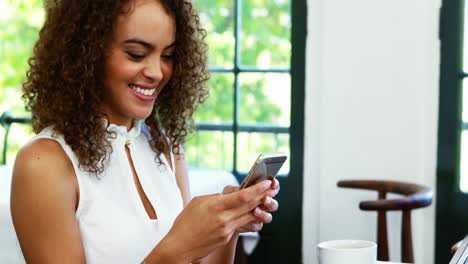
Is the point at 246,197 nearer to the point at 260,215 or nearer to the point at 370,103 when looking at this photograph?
the point at 260,215

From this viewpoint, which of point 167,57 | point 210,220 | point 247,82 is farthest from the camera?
point 247,82

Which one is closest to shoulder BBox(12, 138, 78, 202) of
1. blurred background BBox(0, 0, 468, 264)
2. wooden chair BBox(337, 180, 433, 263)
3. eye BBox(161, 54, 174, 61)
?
eye BBox(161, 54, 174, 61)

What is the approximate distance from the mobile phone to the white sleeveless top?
31cm

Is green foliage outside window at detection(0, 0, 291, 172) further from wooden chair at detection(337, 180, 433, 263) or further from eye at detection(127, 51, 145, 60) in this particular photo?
eye at detection(127, 51, 145, 60)

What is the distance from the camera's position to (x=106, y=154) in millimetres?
1612

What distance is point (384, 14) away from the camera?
298cm

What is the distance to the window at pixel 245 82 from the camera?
3260mm

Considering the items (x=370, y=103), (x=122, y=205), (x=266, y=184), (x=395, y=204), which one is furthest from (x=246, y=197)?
(x=370, y=103)

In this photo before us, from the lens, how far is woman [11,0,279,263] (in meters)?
1.42

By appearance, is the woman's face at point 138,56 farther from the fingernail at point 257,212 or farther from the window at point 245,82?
the window at point 245,82

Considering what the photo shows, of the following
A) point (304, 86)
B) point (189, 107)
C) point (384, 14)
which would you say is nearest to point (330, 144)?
point (304, 86)

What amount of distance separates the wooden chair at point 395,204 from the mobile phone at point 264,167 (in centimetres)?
120

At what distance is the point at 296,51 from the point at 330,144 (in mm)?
396

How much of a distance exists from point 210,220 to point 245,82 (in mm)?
Result: 1981
